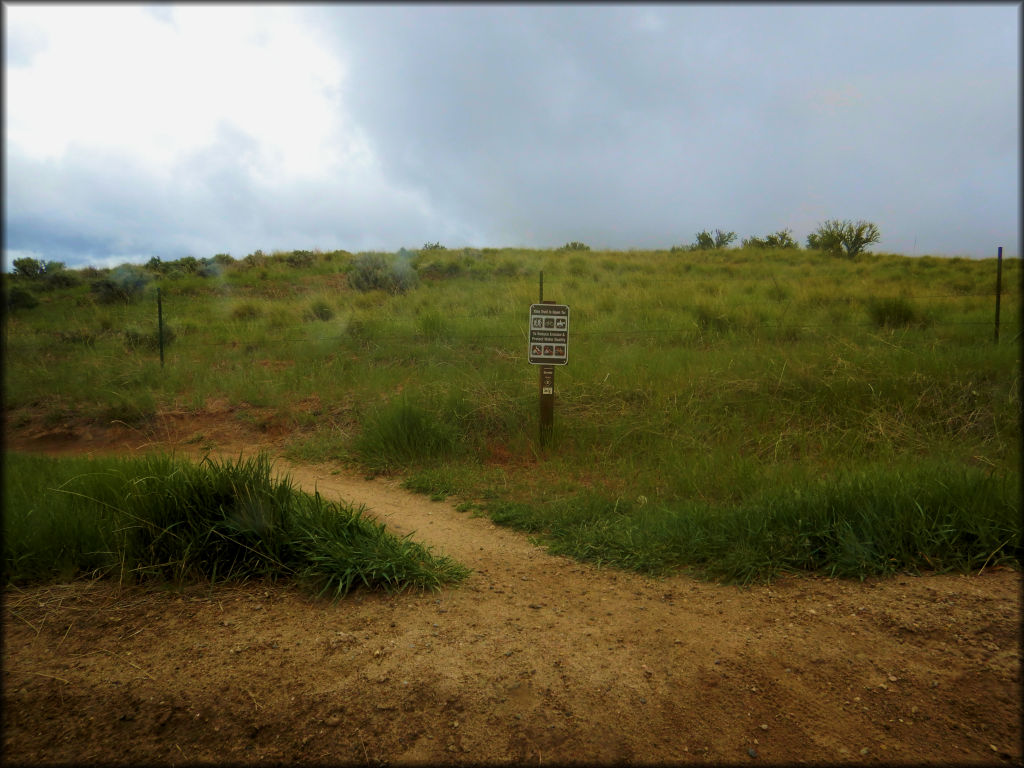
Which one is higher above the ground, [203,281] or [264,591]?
[203,281]

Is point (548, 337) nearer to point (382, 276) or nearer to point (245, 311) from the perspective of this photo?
point (245, 311)

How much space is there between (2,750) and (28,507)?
7.74 feet

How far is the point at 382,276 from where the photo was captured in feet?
56.3

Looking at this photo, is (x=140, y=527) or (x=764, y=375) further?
(x=764, y=375)

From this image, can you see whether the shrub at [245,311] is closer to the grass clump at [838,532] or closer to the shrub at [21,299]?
the shrub at [21,299]

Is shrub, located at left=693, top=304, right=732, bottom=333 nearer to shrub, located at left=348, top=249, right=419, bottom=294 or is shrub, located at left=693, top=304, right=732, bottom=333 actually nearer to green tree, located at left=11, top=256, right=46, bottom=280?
shrub, located at left=348, top=249, right=419, bottom=294

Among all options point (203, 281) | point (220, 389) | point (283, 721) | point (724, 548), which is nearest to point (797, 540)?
point (724, 548)

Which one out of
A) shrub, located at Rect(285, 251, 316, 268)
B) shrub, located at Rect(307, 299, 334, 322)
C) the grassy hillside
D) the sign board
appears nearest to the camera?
the grassy hillside

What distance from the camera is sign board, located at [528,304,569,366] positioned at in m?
6.79

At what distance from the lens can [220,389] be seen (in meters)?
9.64

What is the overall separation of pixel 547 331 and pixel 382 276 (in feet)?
37.4

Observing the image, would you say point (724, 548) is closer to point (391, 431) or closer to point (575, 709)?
point (575, 709)

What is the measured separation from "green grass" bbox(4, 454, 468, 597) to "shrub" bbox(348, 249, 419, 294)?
40.7ft

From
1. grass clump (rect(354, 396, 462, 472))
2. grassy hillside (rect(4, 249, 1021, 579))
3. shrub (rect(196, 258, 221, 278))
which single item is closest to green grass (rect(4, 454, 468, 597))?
grassy hillside (rect(4, 249, 1021, 579))
